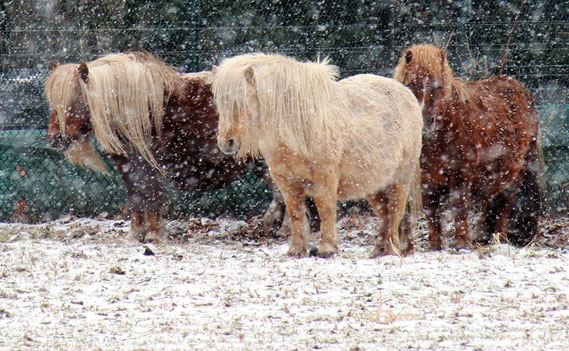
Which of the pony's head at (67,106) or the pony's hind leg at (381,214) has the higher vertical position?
the pony's head at (67,106)

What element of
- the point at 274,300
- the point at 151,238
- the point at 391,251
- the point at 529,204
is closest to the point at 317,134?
the point at 391,251

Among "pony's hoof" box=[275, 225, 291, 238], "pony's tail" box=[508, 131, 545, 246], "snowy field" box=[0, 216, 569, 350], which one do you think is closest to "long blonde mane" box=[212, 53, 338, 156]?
"snowy field" box=[0, 216, 569, 350]

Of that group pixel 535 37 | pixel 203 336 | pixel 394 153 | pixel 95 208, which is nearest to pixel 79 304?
pixel 203 336

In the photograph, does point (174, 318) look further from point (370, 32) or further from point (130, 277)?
point (370, 32)

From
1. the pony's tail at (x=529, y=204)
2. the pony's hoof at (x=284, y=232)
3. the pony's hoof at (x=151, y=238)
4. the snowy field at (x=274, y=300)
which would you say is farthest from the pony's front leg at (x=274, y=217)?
the pony's tail at (x=529, y=204)

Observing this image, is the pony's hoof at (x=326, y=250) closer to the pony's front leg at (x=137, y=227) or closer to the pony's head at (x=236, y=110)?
the pony's head at (x=236, y=110)

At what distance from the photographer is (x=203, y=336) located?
12.4 ft

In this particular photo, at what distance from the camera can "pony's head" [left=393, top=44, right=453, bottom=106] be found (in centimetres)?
652

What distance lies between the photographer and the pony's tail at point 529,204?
7617 millimetres

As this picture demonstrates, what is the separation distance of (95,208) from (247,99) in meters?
3.96

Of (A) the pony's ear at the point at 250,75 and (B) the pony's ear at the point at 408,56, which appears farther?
(B) the pony's ear at the point at 408,56

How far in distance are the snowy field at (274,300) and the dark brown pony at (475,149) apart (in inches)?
33.1

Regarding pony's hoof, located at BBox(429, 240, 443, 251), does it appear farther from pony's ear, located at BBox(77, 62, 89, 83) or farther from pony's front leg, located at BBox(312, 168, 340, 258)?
pony's ear, located at BBox(77, 62, 89, 83)

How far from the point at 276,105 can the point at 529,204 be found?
317cm
